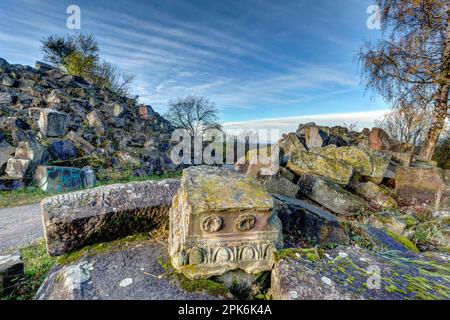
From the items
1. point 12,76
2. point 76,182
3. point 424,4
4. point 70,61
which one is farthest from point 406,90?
point 70,61

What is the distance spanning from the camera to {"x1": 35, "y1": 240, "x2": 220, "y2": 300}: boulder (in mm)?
1573

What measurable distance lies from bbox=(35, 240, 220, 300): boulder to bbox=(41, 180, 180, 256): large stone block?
22cm

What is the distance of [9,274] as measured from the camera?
2.17 metres

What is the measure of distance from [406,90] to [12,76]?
22696 mm

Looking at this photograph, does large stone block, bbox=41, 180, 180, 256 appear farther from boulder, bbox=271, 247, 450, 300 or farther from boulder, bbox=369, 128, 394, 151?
boulder, bbox=369, 128, 394, 151

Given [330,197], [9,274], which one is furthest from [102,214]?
[330,197]

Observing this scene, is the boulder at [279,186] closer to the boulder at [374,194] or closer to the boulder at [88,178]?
the boulder at [374,194]

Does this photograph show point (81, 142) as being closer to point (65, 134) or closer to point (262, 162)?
point (65, 134)

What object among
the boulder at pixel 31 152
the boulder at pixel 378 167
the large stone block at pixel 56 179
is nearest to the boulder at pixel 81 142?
the boulder at pixel 31 152

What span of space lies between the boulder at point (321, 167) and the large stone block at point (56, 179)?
27.0ft

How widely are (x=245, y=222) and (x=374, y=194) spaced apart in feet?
16.8

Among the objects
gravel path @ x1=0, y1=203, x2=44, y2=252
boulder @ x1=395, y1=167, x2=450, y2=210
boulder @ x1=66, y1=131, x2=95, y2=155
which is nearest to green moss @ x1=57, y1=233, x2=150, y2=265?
gravel path @ x1=0, y1=203, x2=44, y2=252

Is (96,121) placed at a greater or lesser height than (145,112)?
lesser

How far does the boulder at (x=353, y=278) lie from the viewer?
1.53 m
